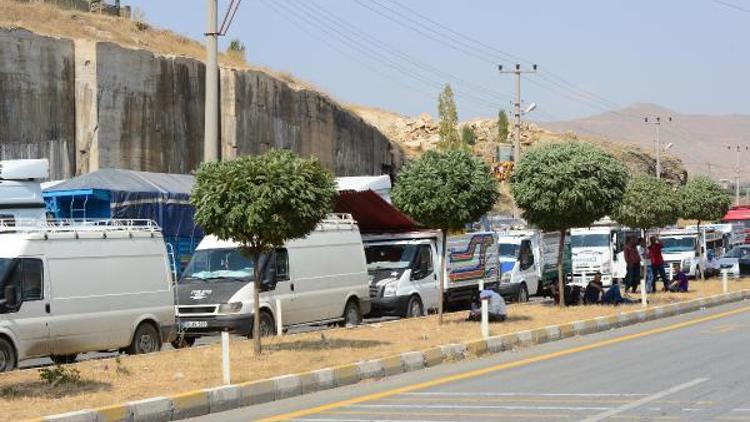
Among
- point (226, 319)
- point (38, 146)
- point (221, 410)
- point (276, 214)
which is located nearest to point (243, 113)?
point (38, 146)

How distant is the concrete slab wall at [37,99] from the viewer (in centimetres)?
3722

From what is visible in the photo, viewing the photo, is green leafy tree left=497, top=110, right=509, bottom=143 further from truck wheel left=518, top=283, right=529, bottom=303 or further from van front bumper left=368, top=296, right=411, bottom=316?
van front bumper left=368, top=296, right=411, bottom=316

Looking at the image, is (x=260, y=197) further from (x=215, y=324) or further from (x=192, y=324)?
(x=192, y=324)

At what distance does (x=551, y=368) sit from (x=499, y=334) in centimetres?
482

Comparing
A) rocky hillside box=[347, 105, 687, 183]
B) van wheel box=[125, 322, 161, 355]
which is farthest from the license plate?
rocky hillside box=[347, 105, 687, 183]

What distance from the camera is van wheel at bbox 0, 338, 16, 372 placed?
55.4 feet

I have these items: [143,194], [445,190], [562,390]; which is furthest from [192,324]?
[562,390]

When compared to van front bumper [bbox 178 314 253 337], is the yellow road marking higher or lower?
lower

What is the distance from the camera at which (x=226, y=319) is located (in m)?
21.7

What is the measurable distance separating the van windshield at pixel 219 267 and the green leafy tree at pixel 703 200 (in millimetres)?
34325

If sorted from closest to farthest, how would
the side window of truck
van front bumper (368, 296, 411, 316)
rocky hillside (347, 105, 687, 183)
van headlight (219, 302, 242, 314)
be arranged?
van headlight (219, 302, 242, 314) → the side window of truck → van front bumper (368, 296, 411, 316) → rocky hillside (347, 105, 687, 183)

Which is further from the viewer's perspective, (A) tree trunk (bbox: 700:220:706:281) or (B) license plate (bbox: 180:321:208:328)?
(A) tree trunk (bbox: 700:220:706:281)

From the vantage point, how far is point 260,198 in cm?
1750

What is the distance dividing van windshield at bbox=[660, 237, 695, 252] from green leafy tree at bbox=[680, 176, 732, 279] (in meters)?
4.51
